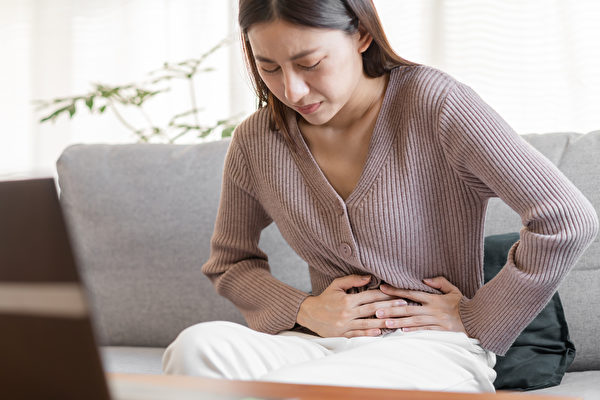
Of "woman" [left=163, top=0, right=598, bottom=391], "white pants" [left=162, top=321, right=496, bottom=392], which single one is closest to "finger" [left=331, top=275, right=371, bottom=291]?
"woman" [left=163, top=0, right=598, bottom=391]

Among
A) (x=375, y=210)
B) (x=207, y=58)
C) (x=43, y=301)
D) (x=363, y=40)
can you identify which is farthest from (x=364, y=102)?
(x=207, y=58)

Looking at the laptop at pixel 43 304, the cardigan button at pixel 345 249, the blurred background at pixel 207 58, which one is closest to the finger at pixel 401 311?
the cardigan button at pixel 345 249

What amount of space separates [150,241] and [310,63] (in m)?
0.77

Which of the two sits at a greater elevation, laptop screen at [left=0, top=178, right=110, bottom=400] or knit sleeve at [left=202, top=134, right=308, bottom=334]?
laptop screen at [left=0, top=178, right=110, bottom=400]

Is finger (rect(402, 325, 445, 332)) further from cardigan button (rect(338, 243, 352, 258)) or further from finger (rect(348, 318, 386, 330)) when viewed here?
cardigan button (rect(338, 243, 352, 258))

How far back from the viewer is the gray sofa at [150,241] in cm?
166

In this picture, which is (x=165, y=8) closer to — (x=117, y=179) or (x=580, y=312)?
(x=117, y=179)

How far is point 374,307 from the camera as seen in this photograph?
1.19m

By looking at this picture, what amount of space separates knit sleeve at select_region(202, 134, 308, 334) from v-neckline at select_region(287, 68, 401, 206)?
0.16 m

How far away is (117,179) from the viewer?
67.9 inches

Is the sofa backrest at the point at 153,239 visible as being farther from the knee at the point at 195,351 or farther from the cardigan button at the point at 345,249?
the knee at the point at 195,351

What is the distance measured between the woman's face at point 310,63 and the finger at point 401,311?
36 centimetres

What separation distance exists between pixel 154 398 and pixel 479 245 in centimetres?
79

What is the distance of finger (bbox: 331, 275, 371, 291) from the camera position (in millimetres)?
1223
